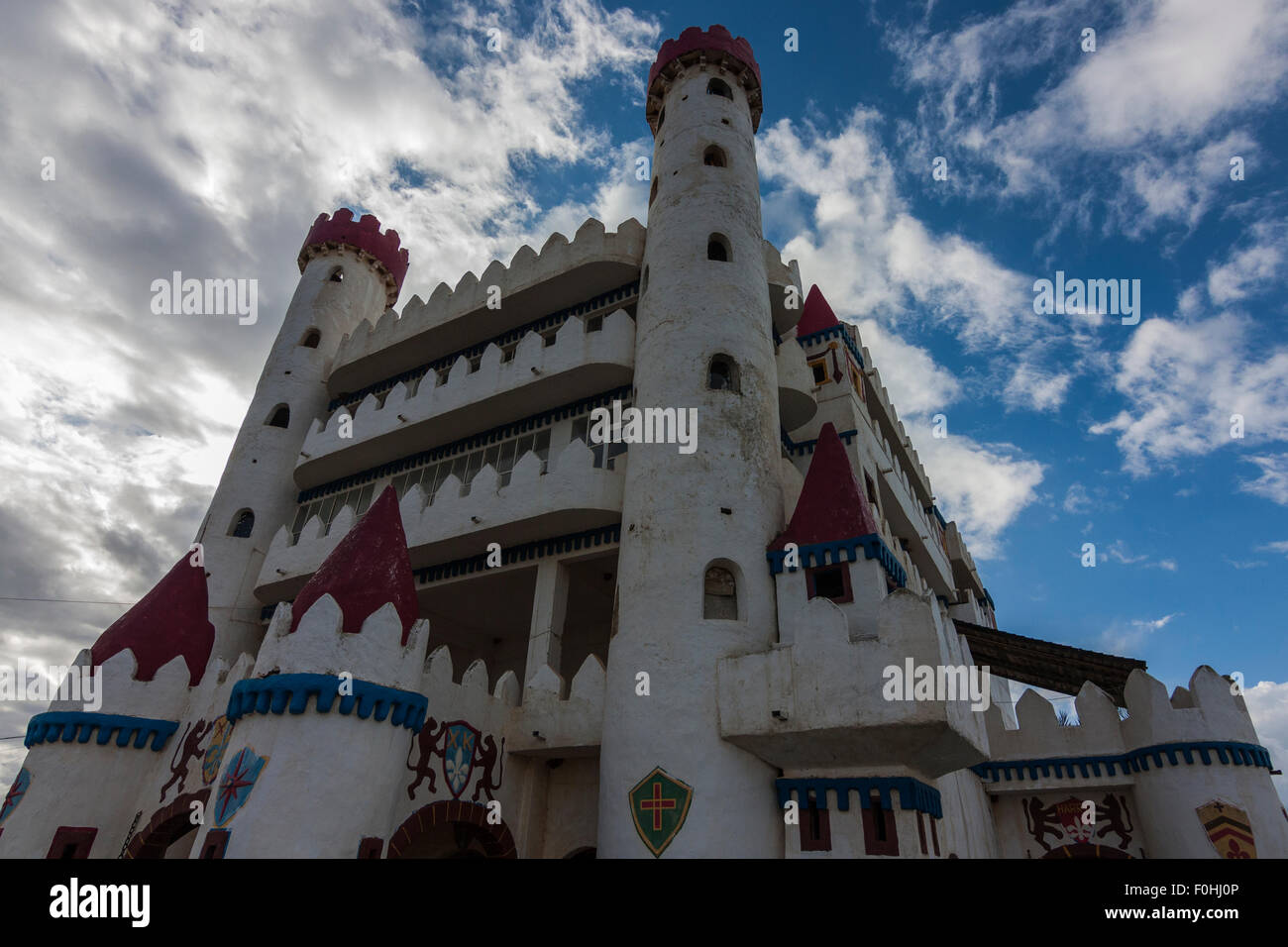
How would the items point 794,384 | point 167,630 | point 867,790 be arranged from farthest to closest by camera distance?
point 794,384, point 167,630, point 867,790

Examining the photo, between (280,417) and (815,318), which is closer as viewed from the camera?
(815,318)

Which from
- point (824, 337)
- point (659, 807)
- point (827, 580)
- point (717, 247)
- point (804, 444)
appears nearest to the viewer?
point (659, 807)

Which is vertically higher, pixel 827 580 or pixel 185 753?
pixel 827 580

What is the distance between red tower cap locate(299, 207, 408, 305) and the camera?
27.8 meters

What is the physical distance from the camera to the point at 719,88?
21438 millimetres

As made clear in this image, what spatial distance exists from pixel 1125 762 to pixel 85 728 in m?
20.0

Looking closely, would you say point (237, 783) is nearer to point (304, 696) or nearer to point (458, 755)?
point (304, 696)

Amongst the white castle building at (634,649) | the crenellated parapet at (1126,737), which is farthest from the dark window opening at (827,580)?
the crenellated parapet at (1126,737)

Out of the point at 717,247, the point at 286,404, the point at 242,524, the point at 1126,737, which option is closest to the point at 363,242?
the point at 286,404

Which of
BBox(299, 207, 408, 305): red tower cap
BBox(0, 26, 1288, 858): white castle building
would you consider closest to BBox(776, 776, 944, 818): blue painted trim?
BBox(0, 26, 1288, 858): white castle building

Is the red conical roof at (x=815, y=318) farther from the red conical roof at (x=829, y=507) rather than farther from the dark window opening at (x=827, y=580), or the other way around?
the dark window opening at (x=827, y=580)
